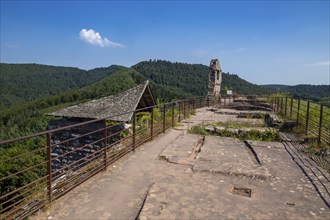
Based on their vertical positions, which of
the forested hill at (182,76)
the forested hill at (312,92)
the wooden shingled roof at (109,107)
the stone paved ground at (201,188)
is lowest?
the stone paved ground at (201,188)

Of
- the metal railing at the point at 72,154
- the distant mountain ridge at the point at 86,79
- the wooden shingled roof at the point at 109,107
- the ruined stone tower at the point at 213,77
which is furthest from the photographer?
the distant mountain ridge at the point at 86,79

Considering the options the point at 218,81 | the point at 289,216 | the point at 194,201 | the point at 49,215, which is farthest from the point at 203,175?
the point at 218,81

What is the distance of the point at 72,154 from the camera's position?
11430 mm

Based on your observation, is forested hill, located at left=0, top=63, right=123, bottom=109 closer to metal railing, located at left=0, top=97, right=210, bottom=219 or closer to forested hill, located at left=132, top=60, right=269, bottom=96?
forested hill, located at left=132, top=60, right=269, bottom=96

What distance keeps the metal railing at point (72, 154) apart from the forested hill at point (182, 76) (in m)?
48.1

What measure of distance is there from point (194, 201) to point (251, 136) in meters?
5.29

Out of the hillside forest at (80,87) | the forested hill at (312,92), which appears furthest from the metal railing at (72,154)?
the forested hill at (312,92)

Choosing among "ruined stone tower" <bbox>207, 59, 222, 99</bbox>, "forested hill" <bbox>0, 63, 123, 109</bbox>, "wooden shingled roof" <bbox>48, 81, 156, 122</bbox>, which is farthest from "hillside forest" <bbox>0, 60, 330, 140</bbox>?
"wooden shingled roof" <bbox>48, 81, 156, 122</bbox>

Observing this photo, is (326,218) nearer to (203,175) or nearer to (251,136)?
(203,175)

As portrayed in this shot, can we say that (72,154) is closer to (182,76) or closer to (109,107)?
(109,107)

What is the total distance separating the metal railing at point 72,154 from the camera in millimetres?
3258

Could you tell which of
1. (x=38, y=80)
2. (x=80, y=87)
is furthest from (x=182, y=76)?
(x=38, y=80)

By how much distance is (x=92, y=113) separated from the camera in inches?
451

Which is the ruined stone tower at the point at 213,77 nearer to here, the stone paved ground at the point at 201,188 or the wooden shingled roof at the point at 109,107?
the wooden shingled roof at the point at 109,107
